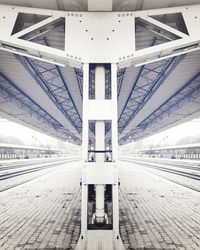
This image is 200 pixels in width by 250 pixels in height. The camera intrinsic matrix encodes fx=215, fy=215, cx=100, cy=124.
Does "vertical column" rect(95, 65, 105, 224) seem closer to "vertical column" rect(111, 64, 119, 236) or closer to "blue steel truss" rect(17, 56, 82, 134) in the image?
"vertical column" rect(111, 64, 119, 236)

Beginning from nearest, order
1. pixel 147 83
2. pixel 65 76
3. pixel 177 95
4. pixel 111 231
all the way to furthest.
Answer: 1. pixel 111 231
2. pixel 65 76
3. pixel 147 83
4. pixel 177 95

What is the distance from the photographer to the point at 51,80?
28.9ft

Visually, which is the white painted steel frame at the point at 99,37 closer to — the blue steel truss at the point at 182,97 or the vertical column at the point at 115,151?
the vertical column at the point at 115,151

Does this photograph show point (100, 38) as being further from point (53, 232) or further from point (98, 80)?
point (53, 232)

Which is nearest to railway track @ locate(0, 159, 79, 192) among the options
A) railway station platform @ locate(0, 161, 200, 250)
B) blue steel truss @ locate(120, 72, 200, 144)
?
railway station platform @ locate(0, 161, 200, 250)

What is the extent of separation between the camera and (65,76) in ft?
27.0

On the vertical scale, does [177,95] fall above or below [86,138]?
above

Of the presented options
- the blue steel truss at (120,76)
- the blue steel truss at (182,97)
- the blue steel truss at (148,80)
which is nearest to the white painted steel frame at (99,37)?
the blue steel truss at (148,80)

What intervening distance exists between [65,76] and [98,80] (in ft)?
13.2

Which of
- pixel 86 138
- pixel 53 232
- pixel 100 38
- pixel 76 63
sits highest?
pixel 100 38

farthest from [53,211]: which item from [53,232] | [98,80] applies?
[98,80]

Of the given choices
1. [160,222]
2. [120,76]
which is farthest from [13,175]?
[160,222]

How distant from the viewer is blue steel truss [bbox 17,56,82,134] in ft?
24.1

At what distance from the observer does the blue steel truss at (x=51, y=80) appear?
290 inches
